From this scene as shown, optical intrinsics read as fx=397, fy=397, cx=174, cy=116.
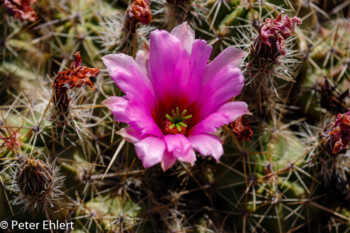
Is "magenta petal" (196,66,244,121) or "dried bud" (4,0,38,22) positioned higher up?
"dried bud" (4,0,38,22)

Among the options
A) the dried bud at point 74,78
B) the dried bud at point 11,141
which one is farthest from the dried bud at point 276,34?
the dried bud at point 11,141

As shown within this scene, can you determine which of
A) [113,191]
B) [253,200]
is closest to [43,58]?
[113,191]

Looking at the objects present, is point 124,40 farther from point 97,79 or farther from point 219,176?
point 219,176

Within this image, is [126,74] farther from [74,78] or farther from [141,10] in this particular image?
[141,10]

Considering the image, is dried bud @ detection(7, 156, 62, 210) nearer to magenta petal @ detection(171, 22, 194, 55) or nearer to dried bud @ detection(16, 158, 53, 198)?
dried bud @ detection(16, 158, 53, 198)

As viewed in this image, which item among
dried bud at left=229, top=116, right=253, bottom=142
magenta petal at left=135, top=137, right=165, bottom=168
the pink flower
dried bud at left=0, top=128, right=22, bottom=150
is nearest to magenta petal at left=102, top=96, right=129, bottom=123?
the pink flower

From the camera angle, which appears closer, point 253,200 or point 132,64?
point 132,64

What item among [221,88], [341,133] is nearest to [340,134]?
[341,133]
